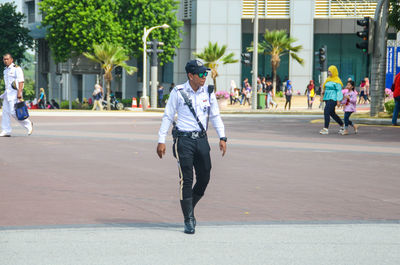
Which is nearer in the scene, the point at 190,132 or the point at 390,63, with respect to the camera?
the point at 190,132

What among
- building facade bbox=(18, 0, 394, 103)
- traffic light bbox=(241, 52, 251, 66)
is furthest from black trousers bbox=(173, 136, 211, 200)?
building facade bbox=(18, 0, 394, 103)

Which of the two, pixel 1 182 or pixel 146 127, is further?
pixel 146 127

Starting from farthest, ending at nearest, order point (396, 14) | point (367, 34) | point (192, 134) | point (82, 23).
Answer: point (82, 23) → point (396, 14) → point (367, 34) → point (192, 134)

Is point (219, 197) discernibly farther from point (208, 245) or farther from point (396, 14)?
point (396, 14)

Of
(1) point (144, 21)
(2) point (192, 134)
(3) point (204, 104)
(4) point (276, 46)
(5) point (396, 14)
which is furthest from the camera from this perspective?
(1) point (144, 21)

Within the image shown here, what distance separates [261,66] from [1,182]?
45474 mm

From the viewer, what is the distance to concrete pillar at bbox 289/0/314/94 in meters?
51.0

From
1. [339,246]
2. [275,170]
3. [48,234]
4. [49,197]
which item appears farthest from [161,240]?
[275,170]

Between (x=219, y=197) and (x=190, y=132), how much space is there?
219 cm

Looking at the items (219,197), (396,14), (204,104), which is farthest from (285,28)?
(204,104)

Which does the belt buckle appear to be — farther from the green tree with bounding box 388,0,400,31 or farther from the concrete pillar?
the concrete pillar

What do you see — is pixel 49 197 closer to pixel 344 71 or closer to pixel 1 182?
pixel 1 182

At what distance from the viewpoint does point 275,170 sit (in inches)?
448

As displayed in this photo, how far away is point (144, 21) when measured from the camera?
49.4 metres
